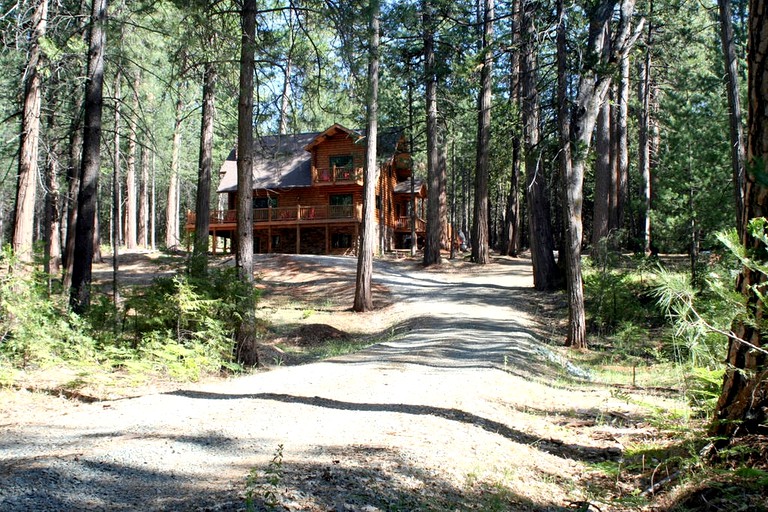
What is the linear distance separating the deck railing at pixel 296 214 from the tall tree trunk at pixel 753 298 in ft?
98.6

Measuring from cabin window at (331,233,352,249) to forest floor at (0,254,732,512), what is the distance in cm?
2668

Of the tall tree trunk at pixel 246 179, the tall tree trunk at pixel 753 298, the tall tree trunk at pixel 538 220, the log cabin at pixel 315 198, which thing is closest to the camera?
the tall tree trunk at pixel 753 298

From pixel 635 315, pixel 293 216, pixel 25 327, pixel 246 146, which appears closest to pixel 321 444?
pixel 25 327

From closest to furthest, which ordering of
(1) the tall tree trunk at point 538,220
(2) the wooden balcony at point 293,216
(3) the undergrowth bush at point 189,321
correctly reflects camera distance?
(3) the undergrowth bush at point 189,321 → (1) the tall tree trunk at point 538,220 → (2) the wooden balcony at point 293,216

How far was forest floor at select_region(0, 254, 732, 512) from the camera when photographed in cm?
344

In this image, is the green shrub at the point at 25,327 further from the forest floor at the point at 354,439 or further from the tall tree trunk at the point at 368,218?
the tall tree trunk at the point at 368,218

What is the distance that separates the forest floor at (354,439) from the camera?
3.44m

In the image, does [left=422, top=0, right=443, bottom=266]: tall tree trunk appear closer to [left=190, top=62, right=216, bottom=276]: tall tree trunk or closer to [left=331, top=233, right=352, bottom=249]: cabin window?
[left=331, top=233, right=352, bottom=249]: cabin window

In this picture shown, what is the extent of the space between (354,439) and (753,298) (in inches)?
120

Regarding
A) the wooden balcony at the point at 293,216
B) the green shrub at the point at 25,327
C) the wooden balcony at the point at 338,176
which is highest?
the wooden balcony at the point at 338,176

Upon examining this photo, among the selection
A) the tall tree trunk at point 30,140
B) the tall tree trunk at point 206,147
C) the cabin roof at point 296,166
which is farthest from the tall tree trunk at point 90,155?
the cabin roof at point 296,166

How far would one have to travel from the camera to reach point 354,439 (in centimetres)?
475

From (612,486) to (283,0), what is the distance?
437 inches

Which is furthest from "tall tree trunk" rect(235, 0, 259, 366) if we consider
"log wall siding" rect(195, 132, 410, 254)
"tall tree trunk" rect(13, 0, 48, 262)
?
"log wall siding" rect(195, 132, 410, 254)
